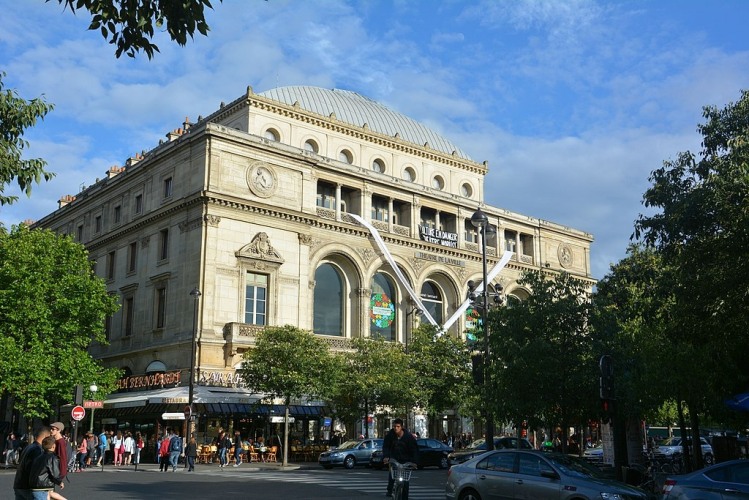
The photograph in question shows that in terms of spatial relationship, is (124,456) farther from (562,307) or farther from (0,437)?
(562,307)

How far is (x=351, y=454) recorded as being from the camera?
36094mm

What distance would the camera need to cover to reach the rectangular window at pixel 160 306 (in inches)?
1837

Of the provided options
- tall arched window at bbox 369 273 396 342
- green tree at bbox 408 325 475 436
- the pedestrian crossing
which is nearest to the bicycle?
the pedestrian crossing

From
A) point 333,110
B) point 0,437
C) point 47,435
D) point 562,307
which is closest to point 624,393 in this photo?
point 562,307

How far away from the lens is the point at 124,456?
4103 cm

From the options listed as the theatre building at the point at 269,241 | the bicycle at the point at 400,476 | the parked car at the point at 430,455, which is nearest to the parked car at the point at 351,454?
the parked car at the point at 430,455

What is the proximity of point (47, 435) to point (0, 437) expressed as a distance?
1420 inches

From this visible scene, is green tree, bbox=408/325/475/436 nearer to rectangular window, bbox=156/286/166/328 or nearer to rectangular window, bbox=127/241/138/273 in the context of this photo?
rectangular window, bbox=156/286/166/328

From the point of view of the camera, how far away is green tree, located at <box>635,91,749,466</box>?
55.7 feet

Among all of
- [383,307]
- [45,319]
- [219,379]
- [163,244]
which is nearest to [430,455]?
[219,379]

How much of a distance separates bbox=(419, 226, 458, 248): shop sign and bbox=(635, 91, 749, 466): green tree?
118 ft

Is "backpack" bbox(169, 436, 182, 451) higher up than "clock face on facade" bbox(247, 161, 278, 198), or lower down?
lower down

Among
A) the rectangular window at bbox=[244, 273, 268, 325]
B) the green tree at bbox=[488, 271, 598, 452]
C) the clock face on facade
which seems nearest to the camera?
the green tree at bbox=[488, 271, 598, 452]

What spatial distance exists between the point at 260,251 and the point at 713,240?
3209 centimetres
